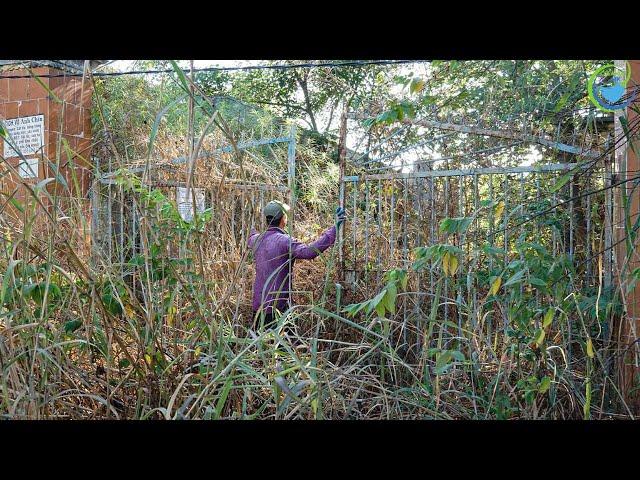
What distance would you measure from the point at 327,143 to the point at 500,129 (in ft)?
18.4

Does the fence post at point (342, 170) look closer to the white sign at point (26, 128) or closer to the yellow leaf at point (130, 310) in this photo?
the yellow leaf at point (130, 310)

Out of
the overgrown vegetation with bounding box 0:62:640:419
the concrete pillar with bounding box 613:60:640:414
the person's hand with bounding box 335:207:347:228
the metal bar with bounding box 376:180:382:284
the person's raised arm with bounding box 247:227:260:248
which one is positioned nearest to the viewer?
the overgrown vegetation with bounding box 0:62:640:419

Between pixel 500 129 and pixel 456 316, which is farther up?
pixel 500 129

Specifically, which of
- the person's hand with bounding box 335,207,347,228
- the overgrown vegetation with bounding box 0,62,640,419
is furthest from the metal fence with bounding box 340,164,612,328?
the person's hand with bounding box 335,207,347,228

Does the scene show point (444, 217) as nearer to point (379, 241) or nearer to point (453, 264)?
point (379, 241)

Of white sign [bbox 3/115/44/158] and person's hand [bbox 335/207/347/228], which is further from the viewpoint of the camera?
white sign [bbox 3/115/44/158]

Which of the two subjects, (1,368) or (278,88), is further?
(278,88)

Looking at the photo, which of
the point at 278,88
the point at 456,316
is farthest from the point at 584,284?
the point at 278,88

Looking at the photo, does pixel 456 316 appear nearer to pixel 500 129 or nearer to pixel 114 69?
pixel 500 129

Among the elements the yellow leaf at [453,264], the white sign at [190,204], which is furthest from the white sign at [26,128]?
the yellow leaf at [453,264]

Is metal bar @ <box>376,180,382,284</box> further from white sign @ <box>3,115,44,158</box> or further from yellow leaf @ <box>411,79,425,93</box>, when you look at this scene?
white sign @ <box>3,115,44,158</box>

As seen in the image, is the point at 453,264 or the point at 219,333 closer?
the point at 219,333

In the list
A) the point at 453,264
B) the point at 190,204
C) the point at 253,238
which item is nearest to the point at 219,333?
the point at 453,264

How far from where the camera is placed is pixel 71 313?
6.72 feet
